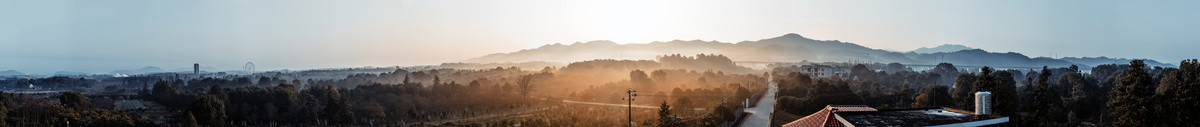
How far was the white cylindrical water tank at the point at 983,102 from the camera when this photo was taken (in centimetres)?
1380

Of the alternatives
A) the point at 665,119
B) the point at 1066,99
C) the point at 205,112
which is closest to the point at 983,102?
the point at 665,119

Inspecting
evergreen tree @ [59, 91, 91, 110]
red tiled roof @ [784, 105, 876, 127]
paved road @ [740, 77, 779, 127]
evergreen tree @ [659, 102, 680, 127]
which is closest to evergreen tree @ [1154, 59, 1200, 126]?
red tiled roof @ [784, 105, 876, 127]

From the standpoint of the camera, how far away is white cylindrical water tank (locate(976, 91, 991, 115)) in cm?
1380

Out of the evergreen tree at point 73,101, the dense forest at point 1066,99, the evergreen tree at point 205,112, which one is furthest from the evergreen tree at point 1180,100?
the evergreen tree at point 73,101

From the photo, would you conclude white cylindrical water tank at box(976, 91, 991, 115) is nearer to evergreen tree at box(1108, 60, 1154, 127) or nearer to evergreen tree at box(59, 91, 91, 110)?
evergreen tree at box(1108, 60, 1154, 127)

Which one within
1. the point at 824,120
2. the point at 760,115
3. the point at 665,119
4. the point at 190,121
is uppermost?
the point at 824,120

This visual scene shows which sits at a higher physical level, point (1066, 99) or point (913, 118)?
point (913, 118)

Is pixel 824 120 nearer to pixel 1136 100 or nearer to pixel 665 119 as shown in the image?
pixel 665 119

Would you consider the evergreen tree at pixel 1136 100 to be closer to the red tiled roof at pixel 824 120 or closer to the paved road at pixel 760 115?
the paved road at pixel 760 115

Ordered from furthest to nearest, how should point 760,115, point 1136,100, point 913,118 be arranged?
1. point 760,115
2. point 1136,100
3. point 913,118

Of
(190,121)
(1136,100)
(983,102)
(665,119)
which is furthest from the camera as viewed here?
(190,121)

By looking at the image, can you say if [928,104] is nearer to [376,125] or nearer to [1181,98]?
[1181,98]

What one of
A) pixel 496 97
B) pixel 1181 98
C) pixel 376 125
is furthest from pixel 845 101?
pixel 376 125

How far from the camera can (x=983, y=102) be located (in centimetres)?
1392
